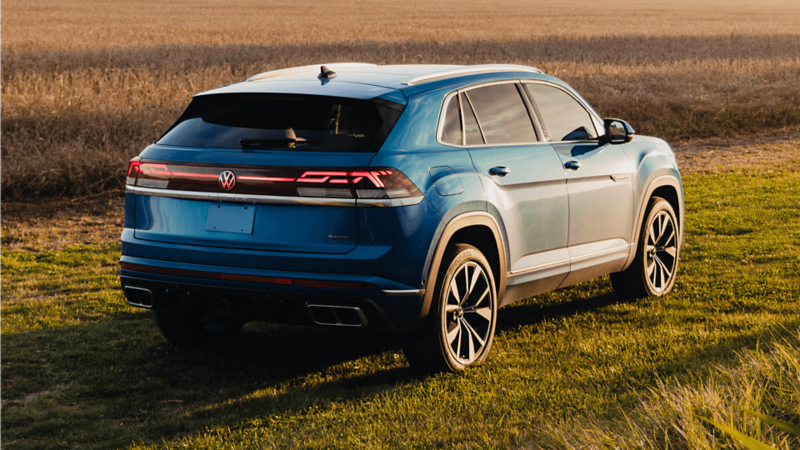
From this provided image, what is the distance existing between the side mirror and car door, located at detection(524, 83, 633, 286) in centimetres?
7

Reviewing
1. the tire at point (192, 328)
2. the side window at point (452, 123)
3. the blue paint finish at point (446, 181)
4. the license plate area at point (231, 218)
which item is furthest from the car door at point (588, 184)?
the tire at point (192, 328)

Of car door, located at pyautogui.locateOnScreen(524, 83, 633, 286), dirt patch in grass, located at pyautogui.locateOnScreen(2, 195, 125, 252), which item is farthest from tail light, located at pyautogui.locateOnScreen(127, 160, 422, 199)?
dirt patch in grass, located at pyautogui.locateOnScreen(2, 195, 125, 252)

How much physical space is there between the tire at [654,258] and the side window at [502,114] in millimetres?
1681

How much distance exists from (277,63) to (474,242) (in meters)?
18.0

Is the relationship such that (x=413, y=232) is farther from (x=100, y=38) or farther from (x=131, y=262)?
(x=100, y=38)

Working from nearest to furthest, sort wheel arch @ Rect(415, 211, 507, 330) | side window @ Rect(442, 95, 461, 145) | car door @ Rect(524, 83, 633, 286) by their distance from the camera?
1. wheel arch @ Rect(415, 211, 507, 330)
2. side window @ Rect(442, 95, 461, 145)
3. car door @ Rect(524, 83, 633, 286)

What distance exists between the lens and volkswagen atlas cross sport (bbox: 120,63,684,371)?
4.65m

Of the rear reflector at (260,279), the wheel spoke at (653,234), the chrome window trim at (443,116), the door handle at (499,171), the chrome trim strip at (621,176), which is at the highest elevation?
the chrome window trim at (443,116)

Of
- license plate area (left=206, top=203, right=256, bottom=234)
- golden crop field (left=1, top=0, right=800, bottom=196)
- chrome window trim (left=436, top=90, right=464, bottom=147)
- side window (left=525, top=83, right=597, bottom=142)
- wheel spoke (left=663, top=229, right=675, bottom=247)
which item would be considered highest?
chrome window trim (left=436, top=90, right=464, bottom=147)

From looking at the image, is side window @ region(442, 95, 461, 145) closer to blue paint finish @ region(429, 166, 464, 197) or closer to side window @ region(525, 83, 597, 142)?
blue paint finish @ region(429, 166, 464, 197)

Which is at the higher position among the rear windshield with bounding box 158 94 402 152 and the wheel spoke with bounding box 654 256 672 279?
the rear windshield with bounding box 158 94 402 152

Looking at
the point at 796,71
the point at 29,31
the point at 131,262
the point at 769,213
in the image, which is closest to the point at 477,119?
the point at 131,262

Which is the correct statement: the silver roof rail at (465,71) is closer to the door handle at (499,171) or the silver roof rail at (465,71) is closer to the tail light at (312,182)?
the door handle at (499,171)

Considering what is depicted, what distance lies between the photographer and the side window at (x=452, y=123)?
5.24 metres
